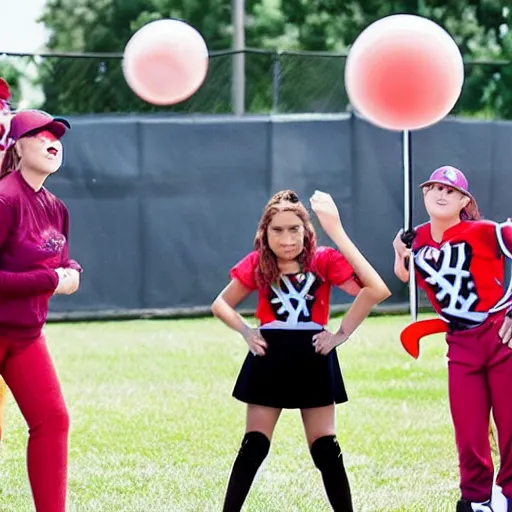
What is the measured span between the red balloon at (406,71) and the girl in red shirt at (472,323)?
0.68 meters

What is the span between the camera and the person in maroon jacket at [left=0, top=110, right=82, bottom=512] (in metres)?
4.22

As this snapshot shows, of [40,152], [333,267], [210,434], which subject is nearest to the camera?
[40,152]

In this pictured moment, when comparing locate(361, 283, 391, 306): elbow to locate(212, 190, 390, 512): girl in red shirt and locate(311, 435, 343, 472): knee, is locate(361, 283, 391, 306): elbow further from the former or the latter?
locate(311, 435, 343, 472): knee

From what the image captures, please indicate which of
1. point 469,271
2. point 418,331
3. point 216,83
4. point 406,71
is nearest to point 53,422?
point 418,331

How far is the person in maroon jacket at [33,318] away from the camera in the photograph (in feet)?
13.8

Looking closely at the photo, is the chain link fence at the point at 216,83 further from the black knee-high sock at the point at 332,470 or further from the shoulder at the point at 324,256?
the black knee-high sock at the point at 332,470

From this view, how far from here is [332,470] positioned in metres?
4.39

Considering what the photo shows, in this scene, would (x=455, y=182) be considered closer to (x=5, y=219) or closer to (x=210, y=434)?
(x=5, y=219)

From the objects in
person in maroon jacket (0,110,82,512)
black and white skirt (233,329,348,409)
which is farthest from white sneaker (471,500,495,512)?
person in maroon jacket (0,110,82,512)

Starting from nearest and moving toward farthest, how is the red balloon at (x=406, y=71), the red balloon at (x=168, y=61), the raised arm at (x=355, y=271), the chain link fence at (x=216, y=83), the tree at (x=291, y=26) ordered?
1. the raised arm at (x=355, y=271)
2. the red balloon at (x=406, y=71)
3. the red balloon at (x=168, y=61)
4. the chain link fence at (x=216, y=83)
5. the tree at (x=291, y=26)

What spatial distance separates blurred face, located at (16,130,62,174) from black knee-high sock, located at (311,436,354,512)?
141cm

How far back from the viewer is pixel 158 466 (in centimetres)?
599

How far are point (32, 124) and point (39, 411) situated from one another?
3.43ft

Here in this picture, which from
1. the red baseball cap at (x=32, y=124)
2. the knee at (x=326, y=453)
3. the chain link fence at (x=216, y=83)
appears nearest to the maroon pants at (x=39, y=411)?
the red baseball cap at (x=32, y=124)
